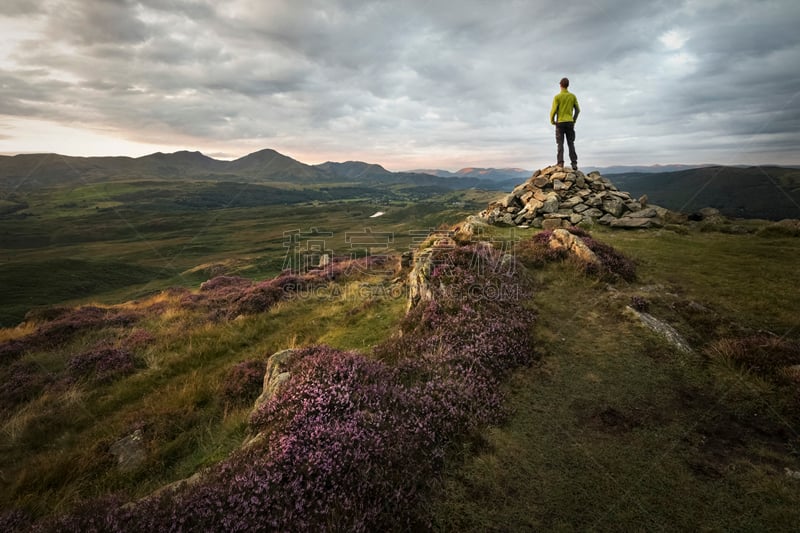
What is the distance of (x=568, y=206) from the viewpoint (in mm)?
20219

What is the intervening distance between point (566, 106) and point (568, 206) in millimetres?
5687

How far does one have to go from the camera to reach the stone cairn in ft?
61.9

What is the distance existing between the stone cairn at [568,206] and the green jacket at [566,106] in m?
3.37

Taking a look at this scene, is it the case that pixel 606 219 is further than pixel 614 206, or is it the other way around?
pixel 614 206

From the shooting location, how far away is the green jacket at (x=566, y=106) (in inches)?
768

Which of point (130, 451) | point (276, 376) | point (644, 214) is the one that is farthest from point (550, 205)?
point (130, 451)

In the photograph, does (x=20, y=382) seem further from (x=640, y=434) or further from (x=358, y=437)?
(x=640, y=434)

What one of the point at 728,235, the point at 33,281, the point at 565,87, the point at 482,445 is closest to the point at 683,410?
the point at 482,445

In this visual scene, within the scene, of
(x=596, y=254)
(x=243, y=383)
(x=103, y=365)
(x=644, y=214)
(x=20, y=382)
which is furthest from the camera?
(x=644, y=214)

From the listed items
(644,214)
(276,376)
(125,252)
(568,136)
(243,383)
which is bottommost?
(125,252)

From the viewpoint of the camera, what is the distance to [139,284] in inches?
2820

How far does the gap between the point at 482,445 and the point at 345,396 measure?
98.3 inches

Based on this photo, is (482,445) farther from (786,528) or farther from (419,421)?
(786,528)

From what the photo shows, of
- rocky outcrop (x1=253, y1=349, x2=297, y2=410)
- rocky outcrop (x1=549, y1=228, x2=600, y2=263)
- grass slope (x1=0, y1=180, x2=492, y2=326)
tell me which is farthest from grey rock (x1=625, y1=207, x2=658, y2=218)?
grass slope (x1=0, y1=180, x2=492, y2=326)
